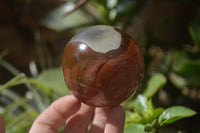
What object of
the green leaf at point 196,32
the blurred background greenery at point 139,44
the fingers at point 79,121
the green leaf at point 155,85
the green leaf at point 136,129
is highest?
the fingers at point 79,121

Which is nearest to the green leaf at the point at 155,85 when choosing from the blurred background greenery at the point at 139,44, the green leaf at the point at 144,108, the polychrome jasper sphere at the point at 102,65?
the blurred background greenery at the point at 139,44

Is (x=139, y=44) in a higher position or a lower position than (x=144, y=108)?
lower

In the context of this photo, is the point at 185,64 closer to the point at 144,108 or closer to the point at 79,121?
the point at 144,108

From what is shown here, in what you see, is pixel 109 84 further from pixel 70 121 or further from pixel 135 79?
pixel 70 121

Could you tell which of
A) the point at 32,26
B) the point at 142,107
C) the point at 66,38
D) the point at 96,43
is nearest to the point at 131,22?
the point at 142,107

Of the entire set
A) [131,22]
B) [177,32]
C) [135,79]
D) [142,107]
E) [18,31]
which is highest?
[135,79]

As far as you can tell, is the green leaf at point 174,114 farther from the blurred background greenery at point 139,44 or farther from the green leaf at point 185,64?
the green leaf at point 185,64

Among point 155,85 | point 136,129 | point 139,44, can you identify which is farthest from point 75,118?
point 139,44
